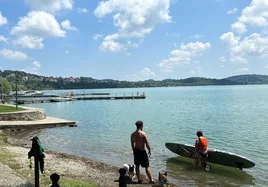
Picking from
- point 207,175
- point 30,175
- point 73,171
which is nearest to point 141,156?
point 73,171

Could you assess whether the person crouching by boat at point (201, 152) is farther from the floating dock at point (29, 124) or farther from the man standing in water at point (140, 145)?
the floating dock at point (29, 124)

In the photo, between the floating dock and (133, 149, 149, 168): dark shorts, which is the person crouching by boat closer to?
(133, 149, 149, 168): dark shorts

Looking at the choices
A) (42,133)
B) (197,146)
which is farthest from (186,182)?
(42,133)

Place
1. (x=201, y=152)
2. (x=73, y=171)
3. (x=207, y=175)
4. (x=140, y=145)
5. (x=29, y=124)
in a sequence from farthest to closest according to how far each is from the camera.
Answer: (x=29, y=124), (x=201, y=152), (x=207, y=175), (x=73, y=171), (x=140, y=145)

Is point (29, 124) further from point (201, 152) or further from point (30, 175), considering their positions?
point (30, 175)

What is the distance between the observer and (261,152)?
19.4 meters

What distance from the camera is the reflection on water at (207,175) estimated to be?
12765 millimetres

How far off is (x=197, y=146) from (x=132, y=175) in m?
4.26

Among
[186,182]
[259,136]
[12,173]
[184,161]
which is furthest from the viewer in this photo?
[259,136]

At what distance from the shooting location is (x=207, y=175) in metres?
13.7

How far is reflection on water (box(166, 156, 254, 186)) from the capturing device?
1276 centimetres

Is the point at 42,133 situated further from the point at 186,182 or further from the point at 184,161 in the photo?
the point at 186,182

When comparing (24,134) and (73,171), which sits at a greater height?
(73,171)

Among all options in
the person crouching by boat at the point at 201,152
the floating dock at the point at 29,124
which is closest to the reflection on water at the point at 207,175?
the person crouching by boat at the point at 201,152
